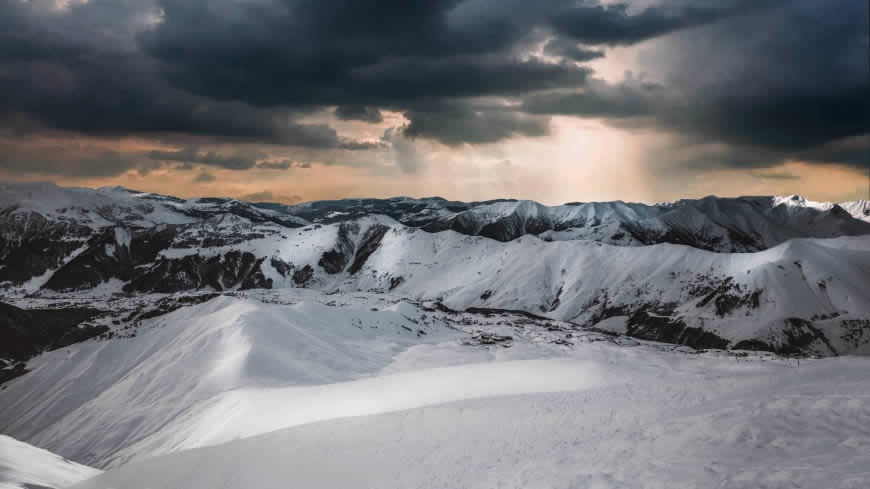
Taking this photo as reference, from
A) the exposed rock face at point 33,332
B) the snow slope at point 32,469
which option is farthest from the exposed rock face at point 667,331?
the exposed rock face at point 33,332

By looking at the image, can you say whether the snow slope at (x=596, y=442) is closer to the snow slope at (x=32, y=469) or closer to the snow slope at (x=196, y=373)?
the snow slope at (x=32, y=469)

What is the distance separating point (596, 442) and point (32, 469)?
35437mm

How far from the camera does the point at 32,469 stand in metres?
31.3

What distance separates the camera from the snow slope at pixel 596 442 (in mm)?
16125

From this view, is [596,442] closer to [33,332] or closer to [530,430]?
[530,430]

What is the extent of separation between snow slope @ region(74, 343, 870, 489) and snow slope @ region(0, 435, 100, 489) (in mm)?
2837

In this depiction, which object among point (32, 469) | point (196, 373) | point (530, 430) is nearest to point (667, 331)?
point (196, 373)

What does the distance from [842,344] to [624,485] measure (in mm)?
193999

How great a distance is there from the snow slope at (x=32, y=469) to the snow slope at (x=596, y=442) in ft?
9.31

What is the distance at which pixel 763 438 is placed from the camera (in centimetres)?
1755

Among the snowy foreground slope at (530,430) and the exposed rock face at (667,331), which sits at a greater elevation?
the snowy foreground slope at (530,430)

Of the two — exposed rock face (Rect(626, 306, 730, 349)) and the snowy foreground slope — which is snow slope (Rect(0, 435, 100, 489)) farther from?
exposed rock face (Rect(626, 306, 730, 349))

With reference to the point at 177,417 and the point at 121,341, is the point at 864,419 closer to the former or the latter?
Result: the point at 177,417

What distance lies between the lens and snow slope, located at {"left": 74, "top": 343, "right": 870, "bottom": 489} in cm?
1612
